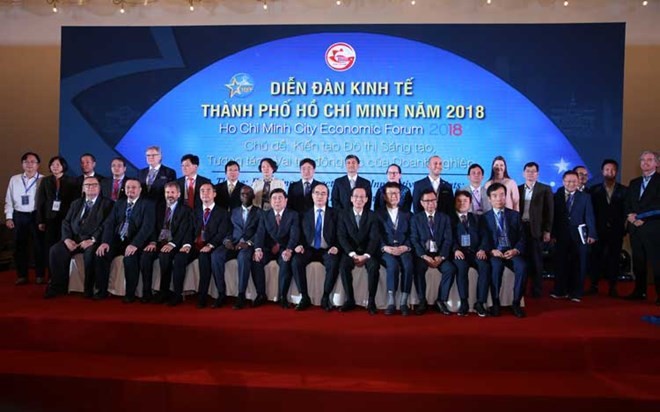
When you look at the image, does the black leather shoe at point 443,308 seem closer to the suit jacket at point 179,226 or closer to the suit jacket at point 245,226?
the suit jacket at point 245,226

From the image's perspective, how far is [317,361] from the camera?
144 inches

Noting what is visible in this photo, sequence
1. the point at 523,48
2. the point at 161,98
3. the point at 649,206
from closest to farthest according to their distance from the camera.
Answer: the point at 649,206
the point at 523,48
the point at 161,98

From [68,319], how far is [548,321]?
12.2ft

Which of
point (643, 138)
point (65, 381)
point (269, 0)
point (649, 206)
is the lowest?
point (65, 381)

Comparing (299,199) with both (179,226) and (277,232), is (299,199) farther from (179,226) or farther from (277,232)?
→ (179,226)

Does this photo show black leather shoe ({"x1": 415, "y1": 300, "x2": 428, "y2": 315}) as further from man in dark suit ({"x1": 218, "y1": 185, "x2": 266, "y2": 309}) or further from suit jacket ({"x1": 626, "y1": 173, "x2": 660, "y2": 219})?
suit jacket ({"x1": 626, "y1": 173, "x2": 660, "y2": 219})

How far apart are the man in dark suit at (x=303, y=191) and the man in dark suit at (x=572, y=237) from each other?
251cm

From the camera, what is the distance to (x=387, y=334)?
3643mm

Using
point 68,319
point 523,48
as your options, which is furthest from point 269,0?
point 68,319

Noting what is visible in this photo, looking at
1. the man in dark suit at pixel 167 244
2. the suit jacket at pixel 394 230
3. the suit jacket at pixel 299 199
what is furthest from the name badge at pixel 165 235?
the suit jacket at pixel 394 230

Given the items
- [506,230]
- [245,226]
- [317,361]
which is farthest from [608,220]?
[245,226]

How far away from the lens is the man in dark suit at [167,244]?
4637 mm

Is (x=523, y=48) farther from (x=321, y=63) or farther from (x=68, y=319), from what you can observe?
(x=68, y=319)

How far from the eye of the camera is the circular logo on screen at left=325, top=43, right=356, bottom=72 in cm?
648
